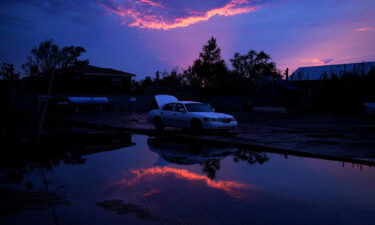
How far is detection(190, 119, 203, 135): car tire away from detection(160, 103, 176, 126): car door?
1367 mm

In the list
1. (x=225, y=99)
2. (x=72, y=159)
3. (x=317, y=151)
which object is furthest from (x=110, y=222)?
(x=225, y=99)

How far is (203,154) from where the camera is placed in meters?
10.5

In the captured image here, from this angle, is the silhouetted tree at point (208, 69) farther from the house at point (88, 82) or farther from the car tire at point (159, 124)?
the car tire at point (159, 124)

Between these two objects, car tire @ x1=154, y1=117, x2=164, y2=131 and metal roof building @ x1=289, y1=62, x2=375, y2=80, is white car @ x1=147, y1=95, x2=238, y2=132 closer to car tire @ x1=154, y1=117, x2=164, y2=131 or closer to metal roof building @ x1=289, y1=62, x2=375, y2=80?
car tire @ x1=154, y1=117, x2=164, y2=131

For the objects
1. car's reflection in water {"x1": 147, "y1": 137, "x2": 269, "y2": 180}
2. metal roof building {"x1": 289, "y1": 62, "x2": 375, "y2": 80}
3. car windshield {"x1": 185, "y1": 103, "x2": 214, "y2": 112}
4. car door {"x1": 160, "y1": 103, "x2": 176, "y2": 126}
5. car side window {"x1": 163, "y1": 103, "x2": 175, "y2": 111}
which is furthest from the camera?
metal roof building {"x1": 289, "y1": 62, "x2": 375, "y2": 80}

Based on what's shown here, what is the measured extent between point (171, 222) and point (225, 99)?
40068 mm

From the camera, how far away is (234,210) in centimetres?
508

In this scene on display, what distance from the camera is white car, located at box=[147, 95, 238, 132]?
1520 cm

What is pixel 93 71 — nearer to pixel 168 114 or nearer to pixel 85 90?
pixel 85 90

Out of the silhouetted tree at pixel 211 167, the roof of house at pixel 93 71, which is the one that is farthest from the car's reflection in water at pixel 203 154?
the roof of house at pixel 93 71

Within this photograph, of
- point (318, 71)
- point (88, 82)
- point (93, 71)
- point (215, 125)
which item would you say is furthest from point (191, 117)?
point (318, 71)

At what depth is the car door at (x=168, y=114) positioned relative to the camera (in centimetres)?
1681

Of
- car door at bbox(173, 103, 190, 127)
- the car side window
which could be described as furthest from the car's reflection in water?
the car side window

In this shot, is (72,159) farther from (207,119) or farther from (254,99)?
(254,99)
